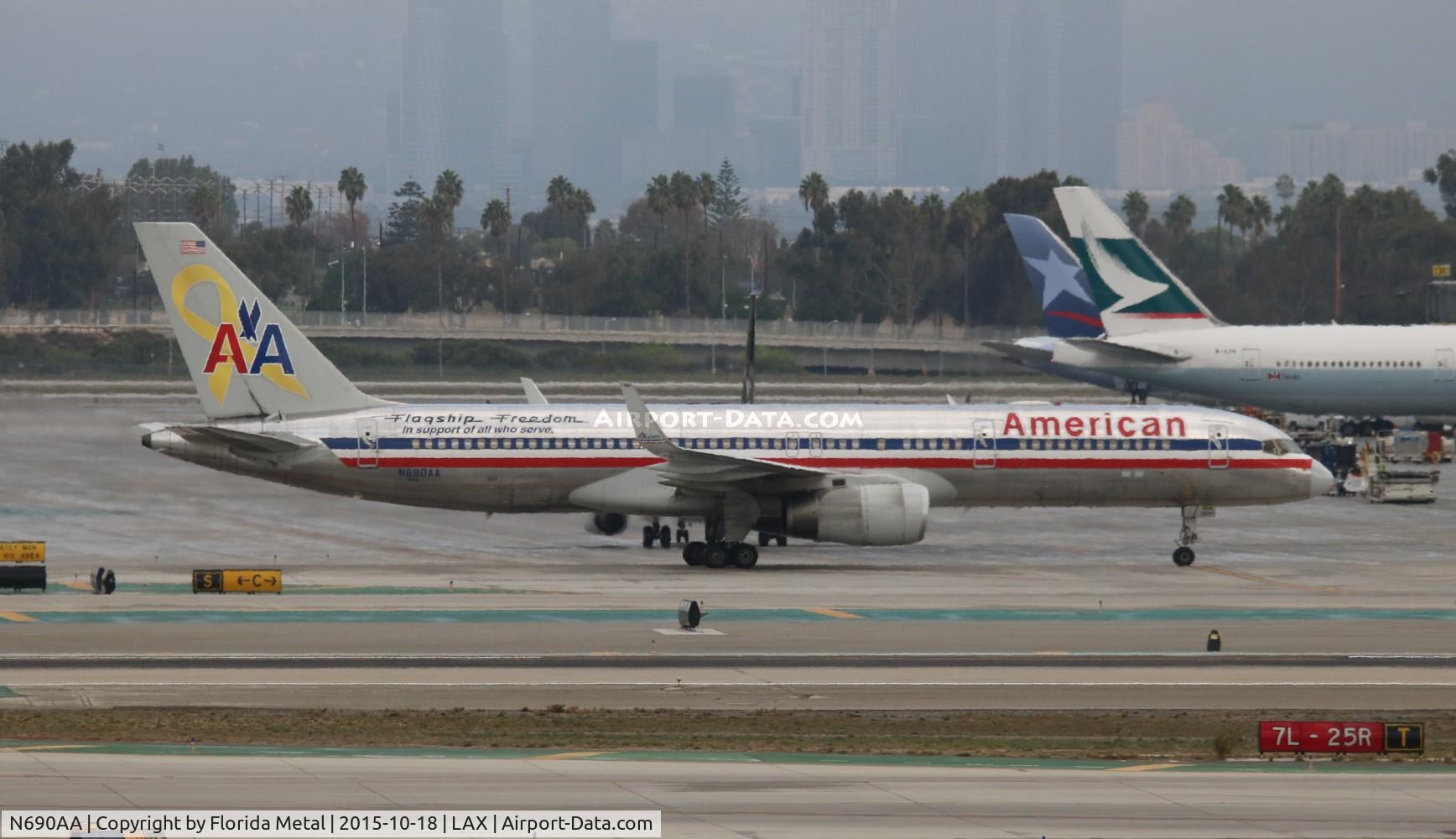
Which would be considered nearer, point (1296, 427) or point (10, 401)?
point (1296, 427)

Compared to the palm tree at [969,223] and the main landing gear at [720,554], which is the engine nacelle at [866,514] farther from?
the palm tree at [969,223]

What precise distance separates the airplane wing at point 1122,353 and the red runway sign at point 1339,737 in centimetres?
5325

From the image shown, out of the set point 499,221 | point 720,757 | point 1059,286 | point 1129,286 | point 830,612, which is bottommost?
point 720,757

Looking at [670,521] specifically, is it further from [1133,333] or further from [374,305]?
[374,305]

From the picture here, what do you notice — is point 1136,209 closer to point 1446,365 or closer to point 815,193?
point 815,193

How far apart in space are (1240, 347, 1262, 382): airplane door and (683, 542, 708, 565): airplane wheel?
38.7 meters

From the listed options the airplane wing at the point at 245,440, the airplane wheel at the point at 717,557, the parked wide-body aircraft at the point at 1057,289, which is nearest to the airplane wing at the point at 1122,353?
the parked wide-body aircraft at the point at 1057,289

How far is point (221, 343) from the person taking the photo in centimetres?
4881

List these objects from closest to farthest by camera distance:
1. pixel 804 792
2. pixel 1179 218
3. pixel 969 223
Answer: pixel 804 792 → pixel 969 223 → pixel 1179 218

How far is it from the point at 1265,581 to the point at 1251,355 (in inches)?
1391

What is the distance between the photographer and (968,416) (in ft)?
164

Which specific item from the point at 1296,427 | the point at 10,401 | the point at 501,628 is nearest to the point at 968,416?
the point at 501,628

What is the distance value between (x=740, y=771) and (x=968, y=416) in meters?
26.3

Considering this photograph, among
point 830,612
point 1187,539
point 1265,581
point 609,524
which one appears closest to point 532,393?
point 609,524
